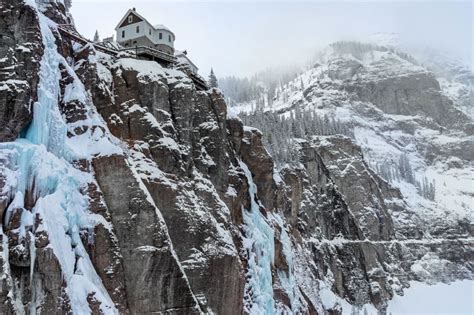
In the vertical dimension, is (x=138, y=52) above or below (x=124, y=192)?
above

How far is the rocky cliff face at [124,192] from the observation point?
33.7 meters

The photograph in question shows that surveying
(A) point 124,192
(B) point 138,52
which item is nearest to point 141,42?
(B) point 138,52

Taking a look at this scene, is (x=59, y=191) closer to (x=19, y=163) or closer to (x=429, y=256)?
(x=19, y=163)

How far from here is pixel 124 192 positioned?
39.4 metres

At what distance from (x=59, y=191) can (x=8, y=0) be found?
14.4 metres

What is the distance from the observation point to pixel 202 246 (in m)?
44.0

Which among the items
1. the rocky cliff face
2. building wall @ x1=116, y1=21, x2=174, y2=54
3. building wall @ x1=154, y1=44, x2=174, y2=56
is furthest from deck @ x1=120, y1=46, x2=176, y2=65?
building wall @ x1=154, y1=44, x2=174, y2=56

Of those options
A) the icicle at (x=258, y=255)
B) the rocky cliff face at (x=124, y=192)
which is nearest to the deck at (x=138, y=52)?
the rocky cliff face at (x=124, y=192)

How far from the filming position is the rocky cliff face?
33719mm

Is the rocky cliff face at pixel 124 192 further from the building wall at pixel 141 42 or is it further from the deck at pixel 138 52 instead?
the building wall at pixel 141 42

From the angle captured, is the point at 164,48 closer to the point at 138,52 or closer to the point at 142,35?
the point at 142,35

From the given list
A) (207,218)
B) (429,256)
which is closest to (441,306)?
(429,256)

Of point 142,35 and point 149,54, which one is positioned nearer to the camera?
point 149,54

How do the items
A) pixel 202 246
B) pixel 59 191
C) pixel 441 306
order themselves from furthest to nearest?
pixel 441 306 → pixel 202 246 → pixel 59 191
